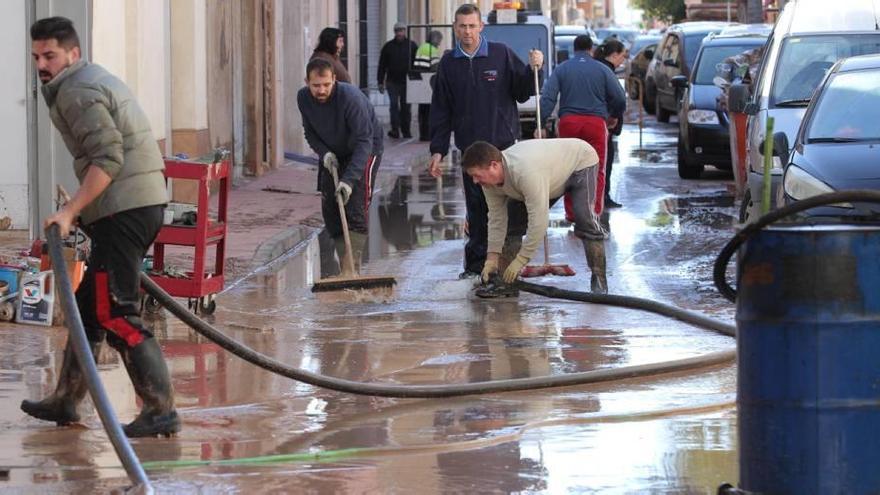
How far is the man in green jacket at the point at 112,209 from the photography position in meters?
6.71

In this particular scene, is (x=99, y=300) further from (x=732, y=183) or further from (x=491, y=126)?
(x=732, y=183)

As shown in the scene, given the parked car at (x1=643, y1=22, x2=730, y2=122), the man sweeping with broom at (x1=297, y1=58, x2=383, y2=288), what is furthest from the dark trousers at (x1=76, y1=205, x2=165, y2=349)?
the parked car at (x1=643, y1=22, x2=730, y2=122)

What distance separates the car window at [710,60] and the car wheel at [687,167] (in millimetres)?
1509

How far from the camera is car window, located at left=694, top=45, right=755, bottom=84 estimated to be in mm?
22000

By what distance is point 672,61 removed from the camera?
30.0m

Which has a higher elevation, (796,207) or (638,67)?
(638,67)

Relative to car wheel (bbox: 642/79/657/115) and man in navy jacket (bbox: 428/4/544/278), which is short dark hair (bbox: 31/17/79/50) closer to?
man in navy jacket (bbox: 428/4/544/278)

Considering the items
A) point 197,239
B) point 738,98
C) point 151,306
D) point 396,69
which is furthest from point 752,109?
point 396,69

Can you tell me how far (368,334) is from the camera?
9.73 metres

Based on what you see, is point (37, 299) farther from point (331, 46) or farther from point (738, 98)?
point (331, 46)

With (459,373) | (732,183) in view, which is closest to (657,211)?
(732,183)

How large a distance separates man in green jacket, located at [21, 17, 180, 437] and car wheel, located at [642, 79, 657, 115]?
28997 mm

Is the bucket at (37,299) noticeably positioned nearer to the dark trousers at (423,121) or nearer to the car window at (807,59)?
the car window at (807,59)

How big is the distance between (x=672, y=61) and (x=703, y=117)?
386 inches
